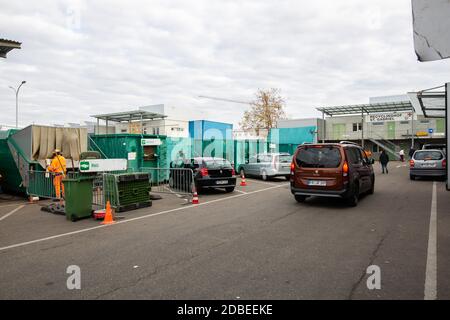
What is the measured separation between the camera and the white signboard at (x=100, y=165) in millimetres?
9023

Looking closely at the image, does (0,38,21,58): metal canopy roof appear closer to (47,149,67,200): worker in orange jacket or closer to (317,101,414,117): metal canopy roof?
(47,149,67,200): worker in orange jacket

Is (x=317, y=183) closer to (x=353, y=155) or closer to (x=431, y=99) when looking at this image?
(x=353, y=155)

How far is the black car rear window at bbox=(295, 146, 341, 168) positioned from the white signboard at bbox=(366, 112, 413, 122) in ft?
145

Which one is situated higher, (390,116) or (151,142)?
(390,116)

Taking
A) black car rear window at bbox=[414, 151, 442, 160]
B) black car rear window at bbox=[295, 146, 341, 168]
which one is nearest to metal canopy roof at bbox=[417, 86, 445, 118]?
black car rear window at bbox=[414, 151, 442, 160]

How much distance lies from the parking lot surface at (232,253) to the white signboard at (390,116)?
43795 millimetres

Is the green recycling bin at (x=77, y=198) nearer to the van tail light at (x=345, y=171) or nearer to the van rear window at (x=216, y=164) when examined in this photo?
the van rear window at (x=216, y=164)

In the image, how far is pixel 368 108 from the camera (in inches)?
1912

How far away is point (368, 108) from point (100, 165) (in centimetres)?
4691

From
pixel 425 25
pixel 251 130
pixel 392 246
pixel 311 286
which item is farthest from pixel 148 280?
pixel 251 130

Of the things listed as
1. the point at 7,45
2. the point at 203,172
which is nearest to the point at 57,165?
the point at 7,45

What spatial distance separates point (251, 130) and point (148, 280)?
47497mm

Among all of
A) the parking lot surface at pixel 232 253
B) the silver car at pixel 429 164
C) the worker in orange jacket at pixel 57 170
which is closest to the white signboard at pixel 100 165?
the parking lot surface at pixel 232 253

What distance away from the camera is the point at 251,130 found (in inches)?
2009
